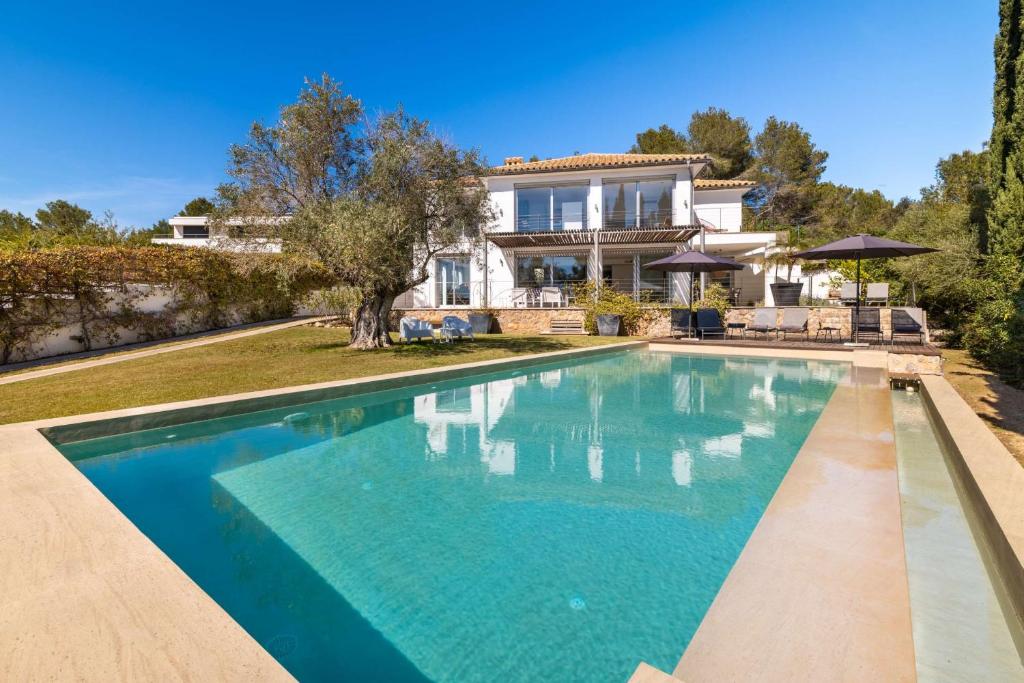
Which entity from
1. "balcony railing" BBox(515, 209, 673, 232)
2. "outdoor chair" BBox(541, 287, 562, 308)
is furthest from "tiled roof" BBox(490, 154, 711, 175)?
"outdoor chair" BBox(541, 287, 562, 308)

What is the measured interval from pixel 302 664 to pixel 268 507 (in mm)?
2139

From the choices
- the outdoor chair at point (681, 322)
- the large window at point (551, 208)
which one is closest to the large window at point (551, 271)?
the large window at point (551, 208)

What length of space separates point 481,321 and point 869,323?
13.8m

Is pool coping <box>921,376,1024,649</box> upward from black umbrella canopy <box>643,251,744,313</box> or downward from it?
downward

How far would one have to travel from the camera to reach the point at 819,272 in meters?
26.0

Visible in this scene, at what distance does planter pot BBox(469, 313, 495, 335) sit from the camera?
793 inches

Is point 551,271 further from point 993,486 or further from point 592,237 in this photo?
point 993,486

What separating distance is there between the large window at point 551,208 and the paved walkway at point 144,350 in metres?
11.3

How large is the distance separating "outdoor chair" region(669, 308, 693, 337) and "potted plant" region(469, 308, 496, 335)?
7.67m

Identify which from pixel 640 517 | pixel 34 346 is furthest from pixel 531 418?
pixel 34 346

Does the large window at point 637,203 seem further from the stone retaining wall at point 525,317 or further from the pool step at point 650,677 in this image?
the pool step at point 650,677

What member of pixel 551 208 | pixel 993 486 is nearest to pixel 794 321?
pixel 551 208

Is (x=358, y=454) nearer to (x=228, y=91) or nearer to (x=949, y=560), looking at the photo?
(x=949, y=560)

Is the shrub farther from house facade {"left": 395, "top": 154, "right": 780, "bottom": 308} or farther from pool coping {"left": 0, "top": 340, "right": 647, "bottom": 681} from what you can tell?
pool coping {"left": 0, "top": 340, "right": 647, "bottom": 681}
